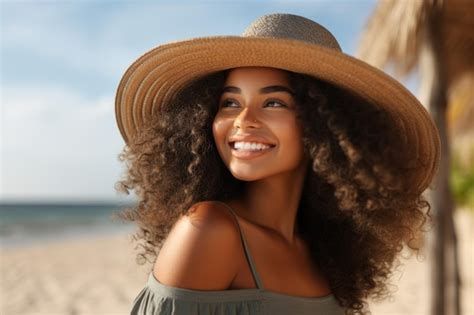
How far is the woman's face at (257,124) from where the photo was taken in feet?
5.82

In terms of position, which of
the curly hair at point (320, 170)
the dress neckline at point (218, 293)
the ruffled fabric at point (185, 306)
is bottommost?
the ruffled fabric at point (185, 306)

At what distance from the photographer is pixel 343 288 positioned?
2.07 metres

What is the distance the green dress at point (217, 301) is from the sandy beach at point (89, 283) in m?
3.11

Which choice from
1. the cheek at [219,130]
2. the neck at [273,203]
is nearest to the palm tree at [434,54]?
the neck at [273,203]

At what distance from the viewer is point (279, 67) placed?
1823 millimetres

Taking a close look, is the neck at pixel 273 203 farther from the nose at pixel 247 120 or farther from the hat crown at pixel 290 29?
the hat crown at pixel 290 29

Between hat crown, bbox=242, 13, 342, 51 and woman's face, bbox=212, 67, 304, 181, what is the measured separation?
11 cm

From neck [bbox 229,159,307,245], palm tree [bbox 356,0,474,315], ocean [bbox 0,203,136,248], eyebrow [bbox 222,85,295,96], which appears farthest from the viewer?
ocean [bbox 0,203,136,248]

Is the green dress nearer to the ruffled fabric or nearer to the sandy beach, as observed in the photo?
the ruffled fabric

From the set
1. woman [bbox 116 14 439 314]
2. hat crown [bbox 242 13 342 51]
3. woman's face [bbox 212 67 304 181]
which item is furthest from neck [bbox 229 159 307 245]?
hat crown [bbox 242 13 342 51]

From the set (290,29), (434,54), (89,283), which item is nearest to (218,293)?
(290,29)

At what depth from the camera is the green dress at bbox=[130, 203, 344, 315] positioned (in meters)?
1.50

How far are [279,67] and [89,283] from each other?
26.7 feet

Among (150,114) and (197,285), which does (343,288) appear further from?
(150,114)
